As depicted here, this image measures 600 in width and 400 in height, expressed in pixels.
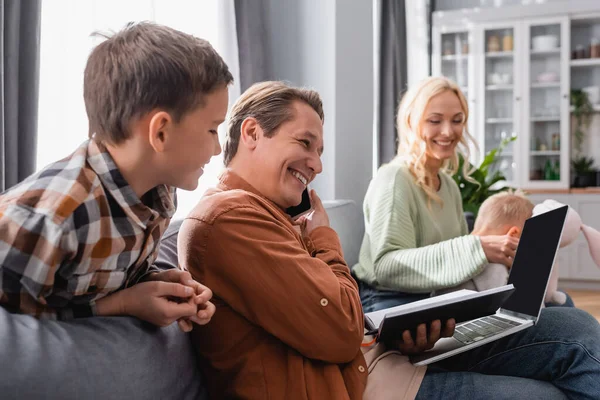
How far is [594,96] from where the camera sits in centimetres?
535

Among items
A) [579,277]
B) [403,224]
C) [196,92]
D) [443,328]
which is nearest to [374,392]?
[443,328]

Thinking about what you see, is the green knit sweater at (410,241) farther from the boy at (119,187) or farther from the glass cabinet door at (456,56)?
the glass cabinet door at (456,56)

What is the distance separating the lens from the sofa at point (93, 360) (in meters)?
0.73

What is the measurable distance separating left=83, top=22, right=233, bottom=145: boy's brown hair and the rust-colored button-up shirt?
0.27 m

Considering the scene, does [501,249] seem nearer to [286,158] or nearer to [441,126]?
[441,126]

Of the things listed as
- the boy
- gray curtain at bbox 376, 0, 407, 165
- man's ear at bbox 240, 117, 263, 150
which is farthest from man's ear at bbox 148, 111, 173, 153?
gray curtain at bbox 376, 0, 407, 165

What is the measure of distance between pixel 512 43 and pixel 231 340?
5019 mm

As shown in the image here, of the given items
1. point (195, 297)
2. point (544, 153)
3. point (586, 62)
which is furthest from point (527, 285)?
point (586, 62)

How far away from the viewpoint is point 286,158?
1243 mm

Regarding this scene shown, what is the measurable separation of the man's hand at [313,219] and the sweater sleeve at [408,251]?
722 mm

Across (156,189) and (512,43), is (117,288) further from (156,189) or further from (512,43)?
(512,43)

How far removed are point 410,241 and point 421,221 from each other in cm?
12

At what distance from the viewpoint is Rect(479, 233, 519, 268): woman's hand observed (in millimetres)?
1906

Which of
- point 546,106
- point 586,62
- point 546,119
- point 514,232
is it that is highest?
point 586,62
